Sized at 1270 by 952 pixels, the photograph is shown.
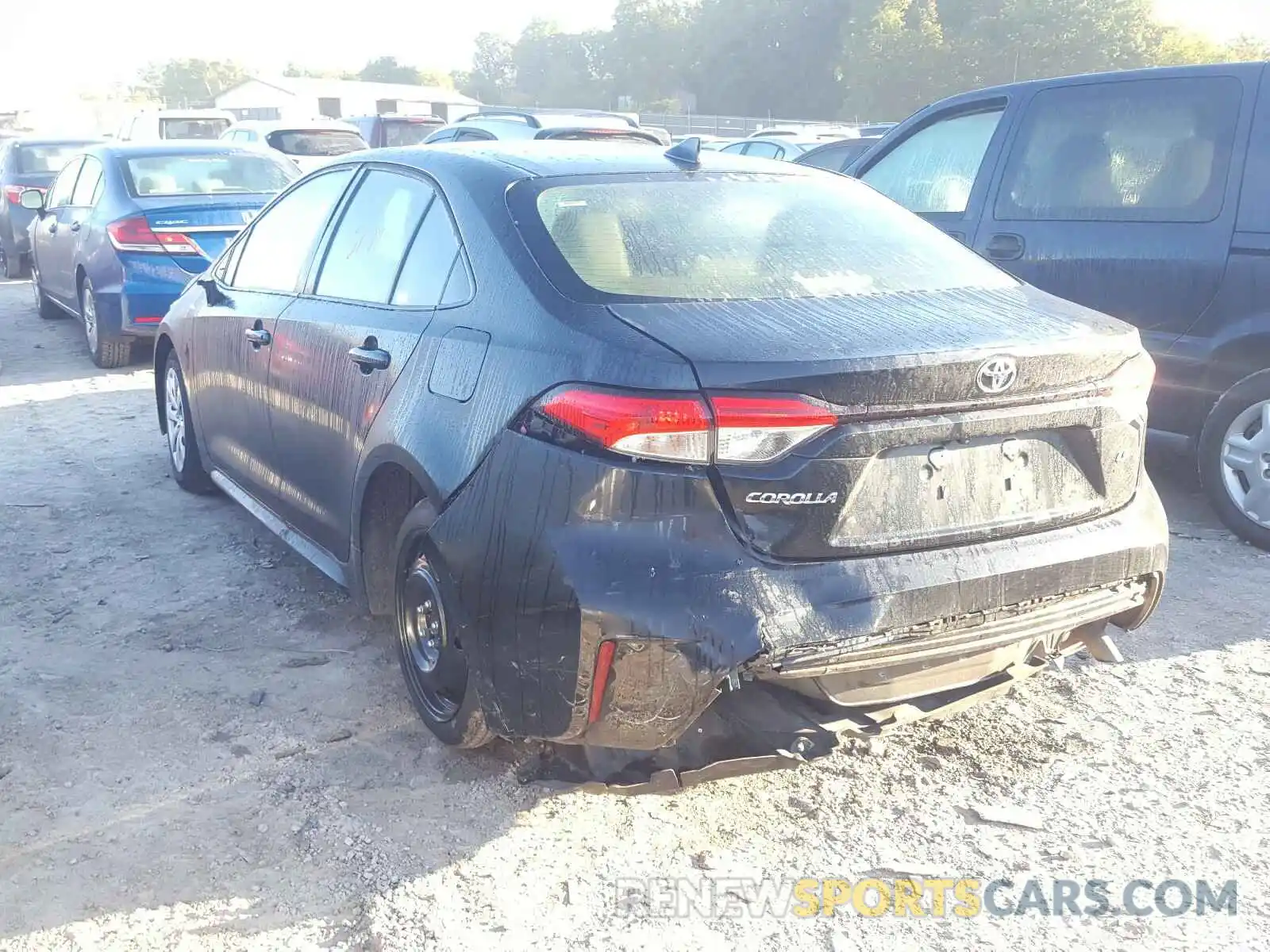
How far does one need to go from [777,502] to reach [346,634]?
7.02ft

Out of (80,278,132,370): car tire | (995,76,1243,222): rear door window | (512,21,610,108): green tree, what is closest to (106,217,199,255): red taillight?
A: (80,278,132,370): car tire

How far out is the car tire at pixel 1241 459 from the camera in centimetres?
493

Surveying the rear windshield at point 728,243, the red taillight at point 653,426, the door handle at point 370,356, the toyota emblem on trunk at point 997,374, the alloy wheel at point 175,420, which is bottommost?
the alloy wheel at point 175,420

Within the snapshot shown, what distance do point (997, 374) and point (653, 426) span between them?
81cm

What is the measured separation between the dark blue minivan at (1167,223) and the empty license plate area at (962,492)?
2456 millimetres

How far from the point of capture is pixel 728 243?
332 cm

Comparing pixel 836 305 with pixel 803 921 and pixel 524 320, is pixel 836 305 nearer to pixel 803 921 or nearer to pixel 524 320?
pixel 524 320

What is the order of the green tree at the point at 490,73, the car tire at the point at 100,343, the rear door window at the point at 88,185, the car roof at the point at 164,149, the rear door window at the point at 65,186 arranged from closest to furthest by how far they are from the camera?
the car tire at the point at 100,343 < the car roof at the point at 164,149 < the rear door window at the point at 88,185 < the rear door window at the point at 65,186 < the green tree at the point at 490,73

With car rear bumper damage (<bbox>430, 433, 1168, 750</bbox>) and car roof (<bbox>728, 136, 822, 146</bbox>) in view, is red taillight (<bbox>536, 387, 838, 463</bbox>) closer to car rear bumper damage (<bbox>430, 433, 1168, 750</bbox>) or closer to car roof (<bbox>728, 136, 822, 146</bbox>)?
car rear bumper damage (<bbox>430, 433, 1168, 750</bbox>)

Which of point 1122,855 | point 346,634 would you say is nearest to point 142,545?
point 346,634

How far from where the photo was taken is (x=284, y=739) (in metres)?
3.48

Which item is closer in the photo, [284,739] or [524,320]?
[524,320]

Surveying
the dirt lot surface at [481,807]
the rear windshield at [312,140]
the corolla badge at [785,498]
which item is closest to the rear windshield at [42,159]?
the rear windshield at [312,140]

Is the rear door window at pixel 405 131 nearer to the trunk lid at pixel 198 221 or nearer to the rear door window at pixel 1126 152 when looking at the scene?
the trunk lid at pixel 198 221
